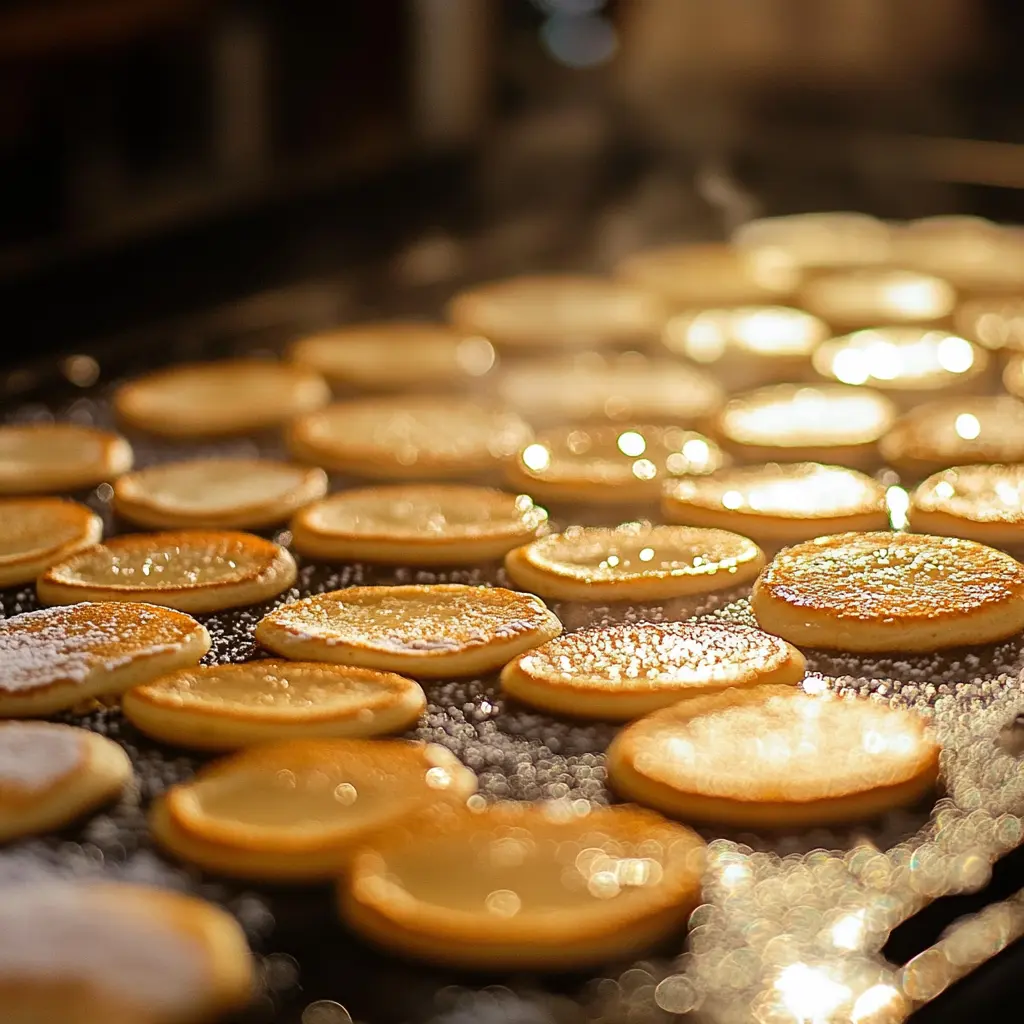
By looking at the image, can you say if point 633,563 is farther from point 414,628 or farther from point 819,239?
point 819,239

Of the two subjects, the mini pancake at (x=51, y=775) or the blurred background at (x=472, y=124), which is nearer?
the mini pancake at (x=51, y=775)

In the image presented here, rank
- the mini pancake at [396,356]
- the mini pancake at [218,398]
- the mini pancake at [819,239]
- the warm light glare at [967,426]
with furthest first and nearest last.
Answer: the mini pancake at [819,239] < the mini pancake at [396,356] < the mini pancake at [218,398] < the warm light glare at [967,426]

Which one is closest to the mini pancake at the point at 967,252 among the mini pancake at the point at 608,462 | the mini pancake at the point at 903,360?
the mini pancake at the point at 903,360

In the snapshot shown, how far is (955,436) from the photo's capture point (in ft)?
7.21

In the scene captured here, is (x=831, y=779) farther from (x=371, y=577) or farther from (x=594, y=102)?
(x=594, y=102)

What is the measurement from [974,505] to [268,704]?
952mm

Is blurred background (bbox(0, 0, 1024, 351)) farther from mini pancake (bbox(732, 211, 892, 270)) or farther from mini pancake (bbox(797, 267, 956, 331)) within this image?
mini pancake (bbox(797, 267, 956, 331))

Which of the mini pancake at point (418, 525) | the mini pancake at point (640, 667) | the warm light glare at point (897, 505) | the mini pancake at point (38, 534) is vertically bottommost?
the mini pancake at point (640, 667)

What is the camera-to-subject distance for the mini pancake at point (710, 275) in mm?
3002

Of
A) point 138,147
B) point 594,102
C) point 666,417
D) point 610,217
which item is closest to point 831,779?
point 666,417

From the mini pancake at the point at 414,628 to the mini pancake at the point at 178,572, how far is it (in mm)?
66

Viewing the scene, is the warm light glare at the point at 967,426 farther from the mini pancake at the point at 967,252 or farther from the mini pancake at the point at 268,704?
the mini pancake at the point at 268,704

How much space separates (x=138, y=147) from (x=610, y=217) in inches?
55.2

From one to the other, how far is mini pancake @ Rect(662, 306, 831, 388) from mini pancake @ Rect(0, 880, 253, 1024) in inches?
65.3
